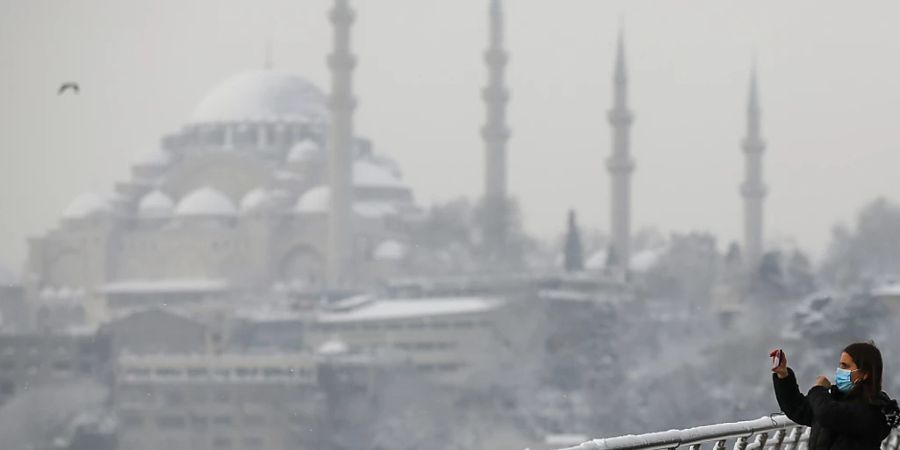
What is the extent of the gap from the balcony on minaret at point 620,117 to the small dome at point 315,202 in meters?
7.17

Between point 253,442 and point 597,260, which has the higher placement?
point 597,260

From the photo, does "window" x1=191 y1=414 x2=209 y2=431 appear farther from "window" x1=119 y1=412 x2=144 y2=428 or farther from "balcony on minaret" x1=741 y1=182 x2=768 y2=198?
"balcony on minaret" x1=741 y1=182 x2=768 y2=198

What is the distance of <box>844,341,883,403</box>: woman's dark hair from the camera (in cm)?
292

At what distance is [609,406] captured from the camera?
131 feet

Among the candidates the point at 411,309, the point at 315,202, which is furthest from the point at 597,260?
the point at 411,309

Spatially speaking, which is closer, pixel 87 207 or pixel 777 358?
pixel 777 358

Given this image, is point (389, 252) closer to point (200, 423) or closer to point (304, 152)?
point (304, 152)

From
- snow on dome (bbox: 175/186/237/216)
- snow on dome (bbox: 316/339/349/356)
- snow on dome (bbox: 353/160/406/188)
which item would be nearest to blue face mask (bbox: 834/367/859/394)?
snow on dome (bbox: 316/339/349/356)

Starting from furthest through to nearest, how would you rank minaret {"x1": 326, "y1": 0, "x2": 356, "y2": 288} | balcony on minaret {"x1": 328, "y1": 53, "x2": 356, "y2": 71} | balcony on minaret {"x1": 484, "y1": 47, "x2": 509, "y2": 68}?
balcony on minaret {"x1": 484, "y1": 47, "x2": 509, "y2": 68}
minaret {"x1": 326, "y1": 0, "x2": 356, "y2": 288}
balcony on minaret {"x1": 328, "y1": 53, "x2": 356, "y2": 71}

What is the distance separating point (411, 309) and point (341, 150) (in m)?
5.17

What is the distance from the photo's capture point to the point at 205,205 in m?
50.6

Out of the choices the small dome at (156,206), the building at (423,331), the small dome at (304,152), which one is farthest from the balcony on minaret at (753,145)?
the small dome at (156,206)

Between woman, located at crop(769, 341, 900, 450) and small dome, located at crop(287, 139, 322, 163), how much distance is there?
50375mm

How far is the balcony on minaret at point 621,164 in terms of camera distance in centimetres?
4641
